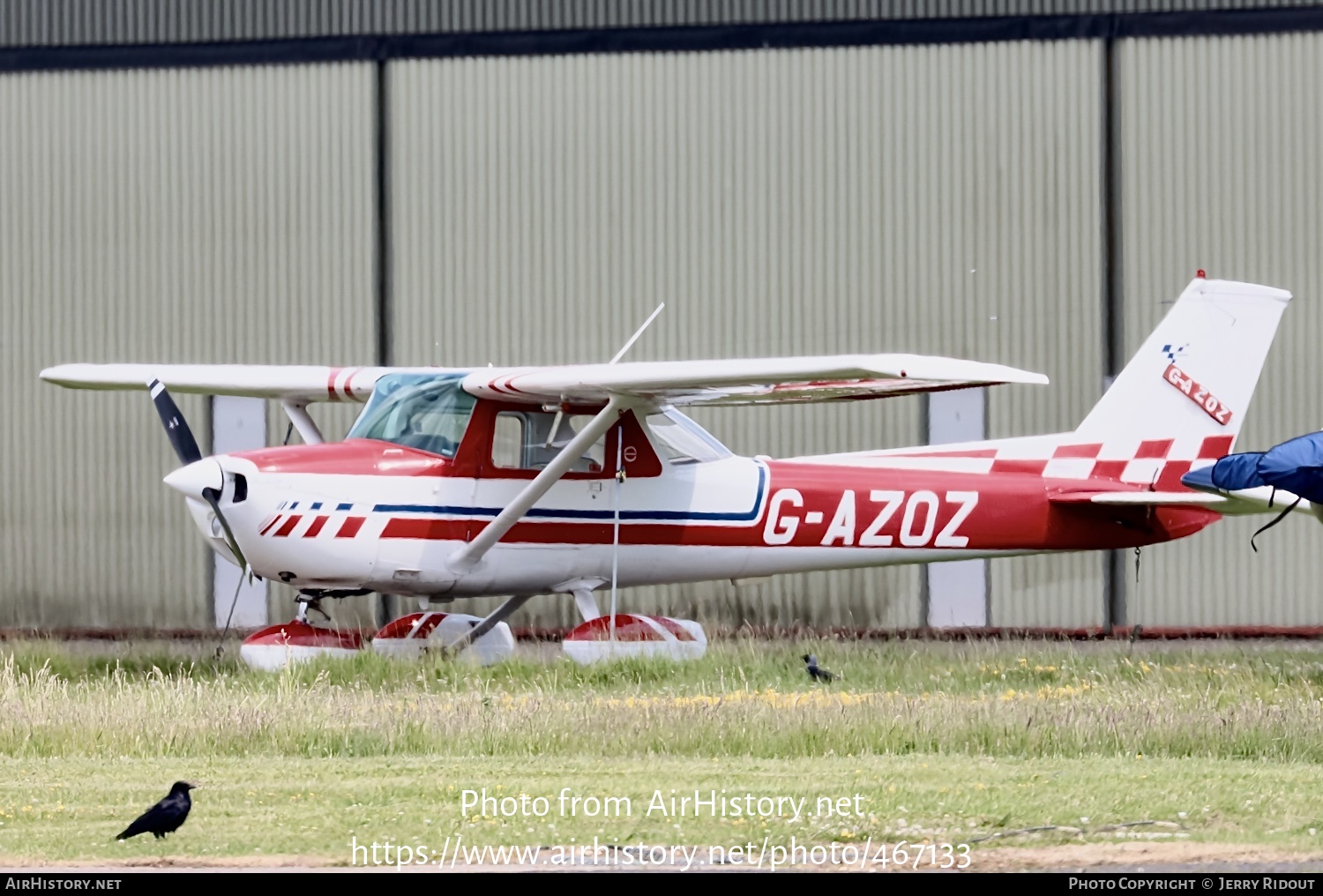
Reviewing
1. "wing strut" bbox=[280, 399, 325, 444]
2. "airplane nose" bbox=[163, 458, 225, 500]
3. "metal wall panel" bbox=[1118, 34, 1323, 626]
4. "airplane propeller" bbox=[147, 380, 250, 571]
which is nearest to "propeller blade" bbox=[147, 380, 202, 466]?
"airplane propeller" bbox=[147, 380, 250, 571]

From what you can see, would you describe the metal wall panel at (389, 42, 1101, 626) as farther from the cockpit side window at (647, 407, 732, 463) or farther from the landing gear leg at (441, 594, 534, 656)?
the cockpit side window at (647, 407, 732, 463)

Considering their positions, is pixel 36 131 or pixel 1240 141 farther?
pixel 36 131

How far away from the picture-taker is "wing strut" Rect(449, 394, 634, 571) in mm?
13398

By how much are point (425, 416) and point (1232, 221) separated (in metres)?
8.71

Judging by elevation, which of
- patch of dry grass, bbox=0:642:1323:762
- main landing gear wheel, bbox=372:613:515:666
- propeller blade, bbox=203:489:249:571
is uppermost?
propeller blade, bbox=203:489:249:571

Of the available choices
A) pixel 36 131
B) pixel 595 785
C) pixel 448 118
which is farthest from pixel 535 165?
pixel 595 785

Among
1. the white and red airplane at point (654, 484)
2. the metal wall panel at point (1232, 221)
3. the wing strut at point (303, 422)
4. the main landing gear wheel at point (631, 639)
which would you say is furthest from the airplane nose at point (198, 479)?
the metal wall panel at point (1232, 221)

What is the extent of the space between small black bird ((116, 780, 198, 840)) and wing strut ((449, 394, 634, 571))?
22.0 feet

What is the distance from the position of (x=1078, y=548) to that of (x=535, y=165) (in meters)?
7.03

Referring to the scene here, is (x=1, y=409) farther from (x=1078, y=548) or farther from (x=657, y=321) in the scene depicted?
(x=1078, y=548)

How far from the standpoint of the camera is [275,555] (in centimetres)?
1338

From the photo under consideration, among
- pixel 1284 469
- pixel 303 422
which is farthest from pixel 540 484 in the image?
pixel 1284 469

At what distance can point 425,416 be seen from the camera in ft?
45.9

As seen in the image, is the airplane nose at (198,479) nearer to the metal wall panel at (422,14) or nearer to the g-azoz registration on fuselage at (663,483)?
the g-azoz registration on fuselage at (663,483)
